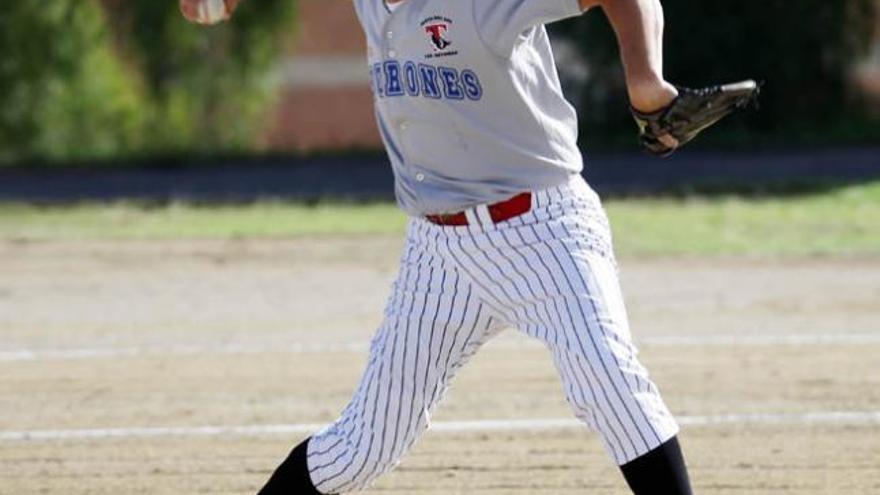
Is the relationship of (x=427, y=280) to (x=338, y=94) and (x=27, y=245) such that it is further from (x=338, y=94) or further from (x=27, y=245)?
(x=338, y=94)

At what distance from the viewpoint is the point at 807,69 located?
71.2 feet

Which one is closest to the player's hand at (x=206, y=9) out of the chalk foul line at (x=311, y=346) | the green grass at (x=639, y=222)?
the chalk foul line at (x=311, y=346)

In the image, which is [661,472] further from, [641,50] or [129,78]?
[129,78]

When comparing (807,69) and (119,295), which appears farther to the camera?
(807,69)

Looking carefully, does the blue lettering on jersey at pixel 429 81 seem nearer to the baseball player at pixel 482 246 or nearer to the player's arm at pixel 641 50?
the baseball player at pixel 482 246

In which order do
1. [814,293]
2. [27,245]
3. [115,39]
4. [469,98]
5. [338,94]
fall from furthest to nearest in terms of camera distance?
1. [338,94]
2. [115,39]
3. [27,245]
4. [814,293]
5. [469,98]

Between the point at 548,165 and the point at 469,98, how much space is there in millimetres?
278

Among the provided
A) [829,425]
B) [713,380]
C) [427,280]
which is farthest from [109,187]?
[427,280]

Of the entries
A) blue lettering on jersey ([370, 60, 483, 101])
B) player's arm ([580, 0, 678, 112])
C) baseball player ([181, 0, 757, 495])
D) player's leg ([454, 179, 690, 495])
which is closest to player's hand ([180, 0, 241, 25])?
baseball player ([181, 0, 757, 495])

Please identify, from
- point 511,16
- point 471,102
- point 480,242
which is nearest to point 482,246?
point 480,242

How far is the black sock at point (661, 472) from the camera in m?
5.61

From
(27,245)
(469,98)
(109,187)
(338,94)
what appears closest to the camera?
(469,98)

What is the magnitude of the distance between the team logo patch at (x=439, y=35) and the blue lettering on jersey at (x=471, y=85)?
7 centimetres

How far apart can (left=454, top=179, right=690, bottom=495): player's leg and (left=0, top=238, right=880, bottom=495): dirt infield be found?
79.3 inches
